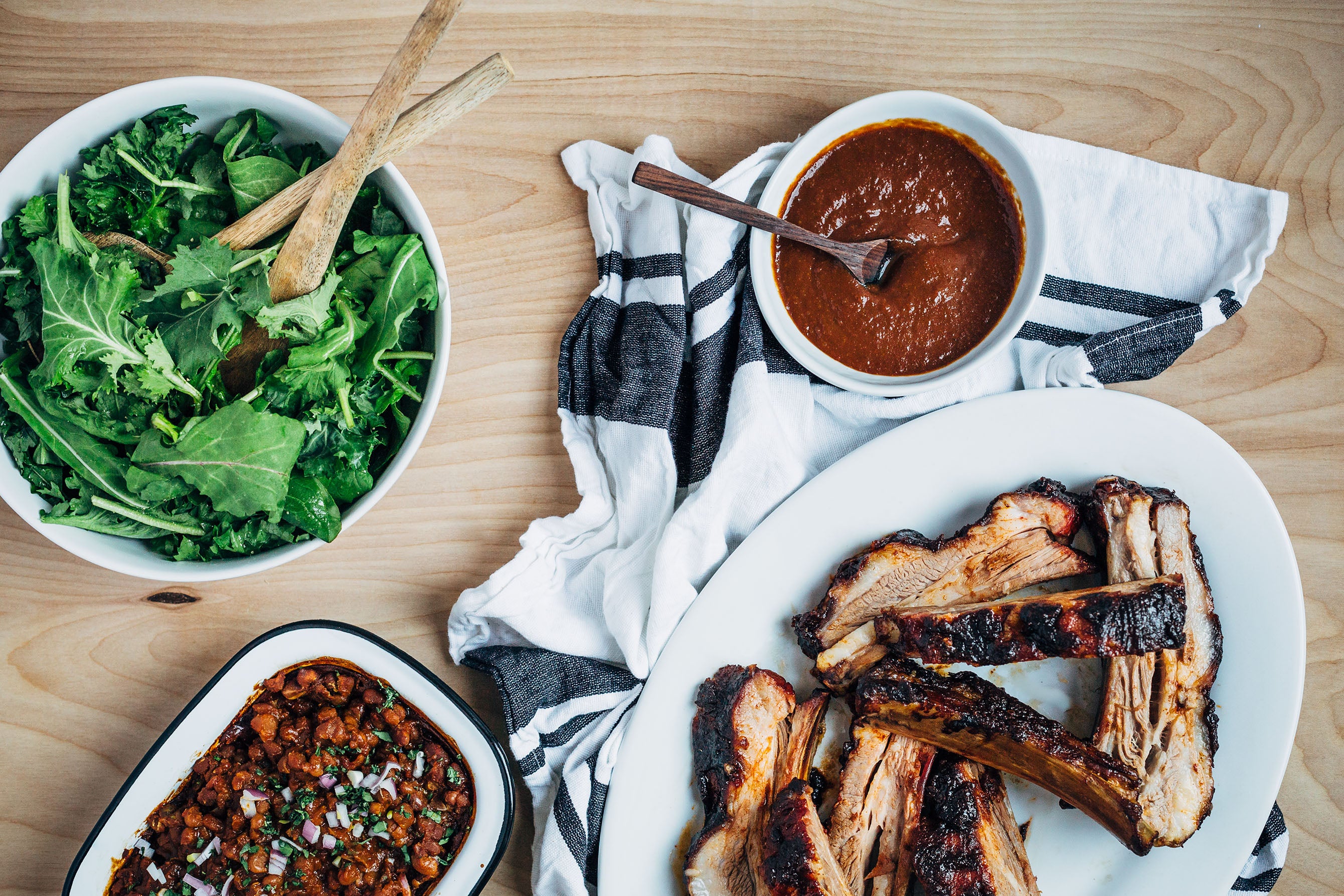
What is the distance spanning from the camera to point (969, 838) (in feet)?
6.81

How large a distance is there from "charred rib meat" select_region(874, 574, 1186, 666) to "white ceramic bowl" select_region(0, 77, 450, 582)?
1269mm

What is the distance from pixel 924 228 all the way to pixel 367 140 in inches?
50.0

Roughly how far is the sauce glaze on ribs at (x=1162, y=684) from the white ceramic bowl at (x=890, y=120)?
0.51 m

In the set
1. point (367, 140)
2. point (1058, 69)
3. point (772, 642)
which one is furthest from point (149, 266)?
point (1058, 69)

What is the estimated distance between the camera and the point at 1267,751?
2188mm

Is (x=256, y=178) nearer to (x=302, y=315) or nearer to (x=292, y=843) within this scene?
(x=302, y=315)

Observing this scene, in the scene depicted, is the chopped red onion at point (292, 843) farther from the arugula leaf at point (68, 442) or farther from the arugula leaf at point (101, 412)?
the arugula leaf at point (101, 412)

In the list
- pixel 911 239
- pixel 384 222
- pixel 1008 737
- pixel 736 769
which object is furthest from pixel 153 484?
pixel 1008 737

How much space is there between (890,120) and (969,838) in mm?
1756

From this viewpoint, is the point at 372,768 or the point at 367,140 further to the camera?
the point at 372,768

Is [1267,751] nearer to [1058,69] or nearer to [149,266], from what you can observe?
[1058,69]

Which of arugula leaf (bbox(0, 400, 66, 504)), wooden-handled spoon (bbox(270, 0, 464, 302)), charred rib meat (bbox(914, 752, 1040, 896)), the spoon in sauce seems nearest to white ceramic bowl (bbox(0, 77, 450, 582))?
arugula leaf (bbox(0, 400, 66, 504))

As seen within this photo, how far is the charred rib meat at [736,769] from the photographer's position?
2090 millimetres

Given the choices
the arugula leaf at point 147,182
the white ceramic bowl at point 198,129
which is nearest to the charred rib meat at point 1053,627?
the white ceramic bowl at point 198,129
